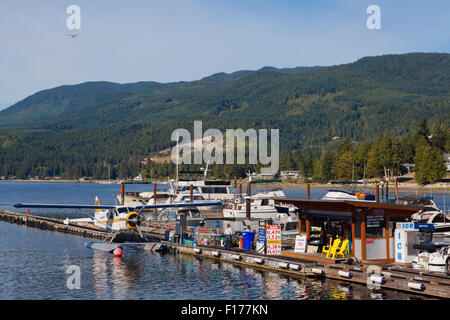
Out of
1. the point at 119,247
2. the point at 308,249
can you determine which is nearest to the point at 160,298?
the point at 308,249

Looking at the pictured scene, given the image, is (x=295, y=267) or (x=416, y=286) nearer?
(x=416, y=286)

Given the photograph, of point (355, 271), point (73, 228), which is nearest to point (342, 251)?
point (355, 271)

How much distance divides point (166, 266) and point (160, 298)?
8.46 m

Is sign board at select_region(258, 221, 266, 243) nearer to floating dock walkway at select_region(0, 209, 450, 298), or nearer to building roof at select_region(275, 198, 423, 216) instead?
floating dock walkway at select_region(0, 209, 450, 298)

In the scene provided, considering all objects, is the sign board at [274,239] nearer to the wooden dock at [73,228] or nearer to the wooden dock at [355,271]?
the wooden dock at [355,271]

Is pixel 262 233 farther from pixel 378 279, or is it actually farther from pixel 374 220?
pixel 378 279

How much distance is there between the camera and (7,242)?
4881 cm

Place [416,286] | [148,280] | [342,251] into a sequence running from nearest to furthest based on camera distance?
[416,286] → [342,251] → [148,280]

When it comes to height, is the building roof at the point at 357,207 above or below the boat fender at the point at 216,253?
above

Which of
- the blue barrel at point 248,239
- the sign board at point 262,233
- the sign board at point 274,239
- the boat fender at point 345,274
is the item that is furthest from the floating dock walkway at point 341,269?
the sign board at point 262,233

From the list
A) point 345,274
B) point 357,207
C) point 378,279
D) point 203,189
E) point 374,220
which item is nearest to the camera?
point 378,279

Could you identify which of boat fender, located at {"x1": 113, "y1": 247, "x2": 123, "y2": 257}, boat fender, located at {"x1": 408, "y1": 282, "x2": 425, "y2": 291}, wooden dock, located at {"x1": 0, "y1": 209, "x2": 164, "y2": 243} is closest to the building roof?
boat fender, located at {"x1": 408, "y1": 282, "x2": 425, "y2": 291}

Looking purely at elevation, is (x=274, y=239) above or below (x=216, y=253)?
above
